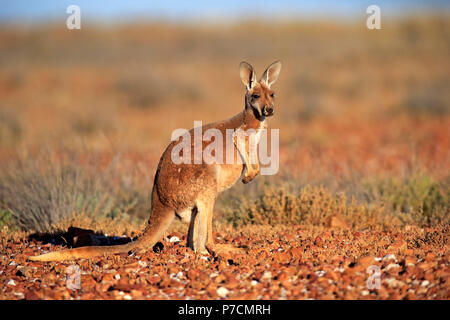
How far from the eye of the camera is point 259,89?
5.03m

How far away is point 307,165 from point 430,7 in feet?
182

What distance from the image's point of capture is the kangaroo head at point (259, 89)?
193 inches

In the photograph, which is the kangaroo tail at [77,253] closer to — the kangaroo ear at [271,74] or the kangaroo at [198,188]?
the kangaroo at [198,188]

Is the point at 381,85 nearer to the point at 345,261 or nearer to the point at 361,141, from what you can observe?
the point at 361,141

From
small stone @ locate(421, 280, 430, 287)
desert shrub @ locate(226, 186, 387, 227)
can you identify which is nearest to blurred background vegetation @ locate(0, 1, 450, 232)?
desert shrub @ locate(226, 186, 387, 227)

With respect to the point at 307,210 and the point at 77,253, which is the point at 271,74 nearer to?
the point at 307,210

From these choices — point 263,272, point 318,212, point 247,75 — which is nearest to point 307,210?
point 318,212

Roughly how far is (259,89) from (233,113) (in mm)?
12312

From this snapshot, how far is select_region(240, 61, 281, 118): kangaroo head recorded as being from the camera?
4891 mm

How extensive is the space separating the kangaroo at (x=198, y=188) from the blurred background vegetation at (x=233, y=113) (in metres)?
1.40

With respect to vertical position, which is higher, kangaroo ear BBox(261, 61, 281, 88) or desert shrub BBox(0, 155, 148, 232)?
kangaroo ear BBox(261, 61, 281, 88)

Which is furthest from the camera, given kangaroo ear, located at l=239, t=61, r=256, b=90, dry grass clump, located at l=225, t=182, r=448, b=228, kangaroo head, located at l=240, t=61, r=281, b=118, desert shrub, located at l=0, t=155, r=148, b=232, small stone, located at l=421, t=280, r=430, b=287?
desert shrub, located at l=0, t=155, r=148, b=232

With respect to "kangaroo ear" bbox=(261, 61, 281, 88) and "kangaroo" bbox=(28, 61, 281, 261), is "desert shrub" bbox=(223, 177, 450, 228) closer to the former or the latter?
"kangaroo" bbox=(28, 61, 281, 261)

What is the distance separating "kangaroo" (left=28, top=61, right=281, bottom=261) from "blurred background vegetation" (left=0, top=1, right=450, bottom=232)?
1400 millimetres
